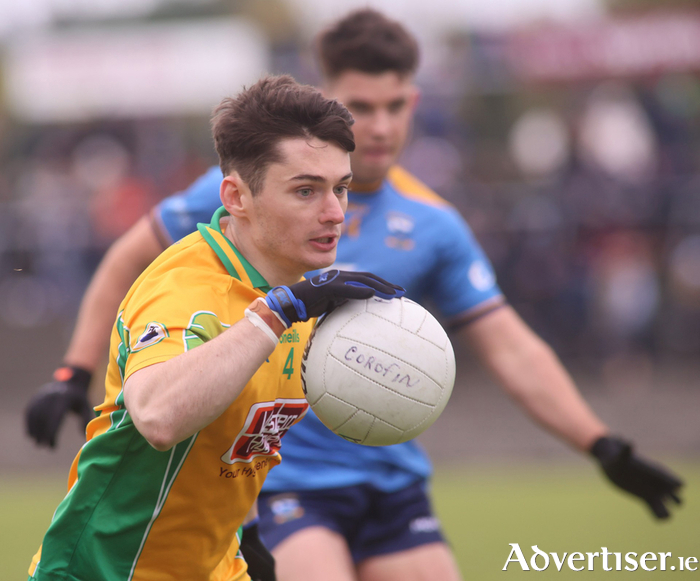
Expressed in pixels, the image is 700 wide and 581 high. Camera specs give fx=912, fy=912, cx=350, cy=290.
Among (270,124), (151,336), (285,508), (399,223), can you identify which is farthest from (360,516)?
(270,124)

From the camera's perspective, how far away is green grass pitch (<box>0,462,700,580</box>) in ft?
22.9

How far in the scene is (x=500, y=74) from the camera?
1453cm

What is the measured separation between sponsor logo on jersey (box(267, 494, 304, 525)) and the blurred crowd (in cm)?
889

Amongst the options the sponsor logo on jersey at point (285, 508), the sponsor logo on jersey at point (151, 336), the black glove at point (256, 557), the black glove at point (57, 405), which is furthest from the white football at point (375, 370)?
the black glove at point (57, 405)

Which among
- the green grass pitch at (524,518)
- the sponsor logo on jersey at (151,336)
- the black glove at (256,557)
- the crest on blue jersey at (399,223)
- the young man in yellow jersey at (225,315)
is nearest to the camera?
the sponsor logo on jersey at (151,336)

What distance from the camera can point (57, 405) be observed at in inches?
155

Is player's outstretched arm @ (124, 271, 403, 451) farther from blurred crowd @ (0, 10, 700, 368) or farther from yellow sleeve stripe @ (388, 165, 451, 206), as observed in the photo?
blurred crowd @ (0, 10, 700, 368)

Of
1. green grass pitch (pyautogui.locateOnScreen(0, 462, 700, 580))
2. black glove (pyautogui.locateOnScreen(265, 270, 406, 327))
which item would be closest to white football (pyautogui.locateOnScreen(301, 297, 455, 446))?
black glove (pyautogui.locateOnScreen(265, 270, 406, 327))

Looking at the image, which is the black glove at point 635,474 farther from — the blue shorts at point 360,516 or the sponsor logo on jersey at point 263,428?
the sponsor logo on jersey at point 263,428

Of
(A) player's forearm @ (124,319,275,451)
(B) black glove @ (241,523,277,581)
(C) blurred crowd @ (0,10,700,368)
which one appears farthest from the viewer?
(C) blurred crowd @ (0,10,700,368)

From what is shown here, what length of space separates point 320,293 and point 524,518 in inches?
238

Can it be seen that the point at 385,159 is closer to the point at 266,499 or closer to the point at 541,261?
the point at 266,499

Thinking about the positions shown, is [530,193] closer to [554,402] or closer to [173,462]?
[554,402]

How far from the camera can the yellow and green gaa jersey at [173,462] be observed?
271 centimetres
